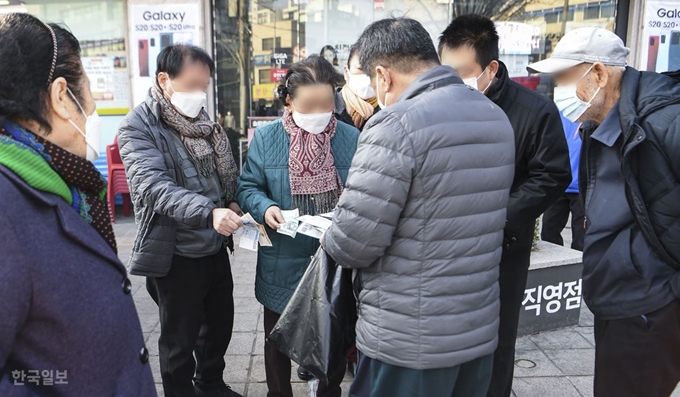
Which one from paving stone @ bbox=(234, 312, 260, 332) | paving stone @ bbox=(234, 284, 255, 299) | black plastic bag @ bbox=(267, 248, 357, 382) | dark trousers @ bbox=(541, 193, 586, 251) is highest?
black plastic bag @ bbox=(267, 248, 357, 382)

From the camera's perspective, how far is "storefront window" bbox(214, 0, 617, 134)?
8.06 metres

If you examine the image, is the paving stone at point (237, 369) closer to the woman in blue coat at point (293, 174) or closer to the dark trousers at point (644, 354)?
the woman in blue coat at point (293, 174)

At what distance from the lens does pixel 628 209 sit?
208cm

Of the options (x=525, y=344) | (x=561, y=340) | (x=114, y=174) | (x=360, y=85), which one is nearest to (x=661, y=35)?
(x=561, y=340)

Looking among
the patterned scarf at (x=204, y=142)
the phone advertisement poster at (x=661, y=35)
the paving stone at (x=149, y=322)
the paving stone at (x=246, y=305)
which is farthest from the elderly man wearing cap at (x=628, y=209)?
the phone advertisement poster at (x=661, y=35)

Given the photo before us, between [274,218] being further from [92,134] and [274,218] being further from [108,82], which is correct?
[108,82]

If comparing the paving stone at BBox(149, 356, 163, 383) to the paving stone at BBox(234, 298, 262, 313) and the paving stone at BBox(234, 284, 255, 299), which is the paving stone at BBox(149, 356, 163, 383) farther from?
the paving stone at BBox(234, 284, 255, 299)

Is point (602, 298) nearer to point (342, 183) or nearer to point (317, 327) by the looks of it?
point (317, 327)

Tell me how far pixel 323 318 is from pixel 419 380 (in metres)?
0.47

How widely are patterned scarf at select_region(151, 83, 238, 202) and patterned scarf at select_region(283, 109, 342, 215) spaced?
0.39 metres

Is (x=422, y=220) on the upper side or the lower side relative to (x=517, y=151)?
lower

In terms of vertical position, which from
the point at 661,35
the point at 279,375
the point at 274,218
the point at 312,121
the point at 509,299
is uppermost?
the point at 661,35

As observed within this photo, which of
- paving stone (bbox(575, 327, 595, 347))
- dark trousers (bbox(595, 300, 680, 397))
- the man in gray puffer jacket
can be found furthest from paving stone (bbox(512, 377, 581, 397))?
the man in gray puffer jacket

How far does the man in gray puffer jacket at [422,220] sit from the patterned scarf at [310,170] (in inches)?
31.6
